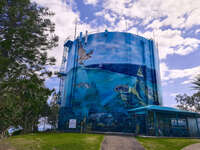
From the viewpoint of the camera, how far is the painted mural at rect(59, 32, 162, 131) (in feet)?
119

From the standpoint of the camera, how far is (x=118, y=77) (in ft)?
127

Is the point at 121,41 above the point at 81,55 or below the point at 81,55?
above

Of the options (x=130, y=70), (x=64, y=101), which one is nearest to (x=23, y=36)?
(x=130, y=70)

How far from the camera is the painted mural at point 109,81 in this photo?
119 ft

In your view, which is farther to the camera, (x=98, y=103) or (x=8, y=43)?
(x=98, y=103)

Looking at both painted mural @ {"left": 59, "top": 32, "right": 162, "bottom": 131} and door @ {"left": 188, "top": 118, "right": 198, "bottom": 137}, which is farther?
painted mural @ {"left": 59, "top": 32, "right": 162, "bottom": 131}

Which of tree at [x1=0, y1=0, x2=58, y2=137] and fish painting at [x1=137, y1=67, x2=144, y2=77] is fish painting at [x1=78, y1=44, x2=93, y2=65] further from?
tree at [x1=0, y1=0, x2=58, y2=137]

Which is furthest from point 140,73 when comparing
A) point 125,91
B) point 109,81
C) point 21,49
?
point 21,49

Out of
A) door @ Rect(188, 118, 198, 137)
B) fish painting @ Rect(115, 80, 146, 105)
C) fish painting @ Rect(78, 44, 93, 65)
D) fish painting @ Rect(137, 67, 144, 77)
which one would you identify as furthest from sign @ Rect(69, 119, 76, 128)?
door @ Rect(188, 118, 198, 137)

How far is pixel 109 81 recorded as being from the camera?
127 feet

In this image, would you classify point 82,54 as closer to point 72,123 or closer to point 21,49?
point 72,123

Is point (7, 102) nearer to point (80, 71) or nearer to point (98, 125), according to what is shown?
point (98, 125)

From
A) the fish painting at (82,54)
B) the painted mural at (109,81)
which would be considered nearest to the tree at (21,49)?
the painted mural at (109,81)

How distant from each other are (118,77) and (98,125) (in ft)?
39.7
